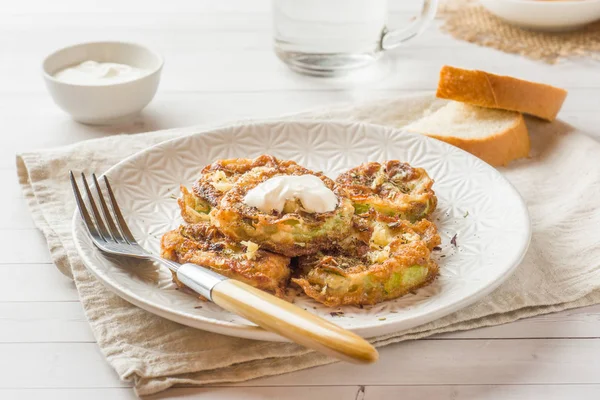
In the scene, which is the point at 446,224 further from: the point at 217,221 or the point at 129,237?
the point at 129,237

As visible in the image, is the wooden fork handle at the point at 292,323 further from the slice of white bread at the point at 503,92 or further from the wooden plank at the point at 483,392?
the slice of white bread at the point at 503,92

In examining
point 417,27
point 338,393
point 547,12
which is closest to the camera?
point 338,393

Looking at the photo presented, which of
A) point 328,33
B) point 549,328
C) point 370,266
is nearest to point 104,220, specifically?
point 370,266

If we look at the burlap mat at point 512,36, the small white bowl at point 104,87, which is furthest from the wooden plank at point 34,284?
the burlap mat at point 512,36

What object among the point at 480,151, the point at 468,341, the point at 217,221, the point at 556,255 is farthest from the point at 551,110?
the point at 217,221

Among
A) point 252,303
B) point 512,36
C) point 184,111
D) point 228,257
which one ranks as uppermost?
point 252,303

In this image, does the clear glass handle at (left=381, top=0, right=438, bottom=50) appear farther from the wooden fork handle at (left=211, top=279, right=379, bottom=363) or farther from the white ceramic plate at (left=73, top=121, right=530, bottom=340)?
the wooden fork handle at (left=211, top=279, right=379, bottom=363)

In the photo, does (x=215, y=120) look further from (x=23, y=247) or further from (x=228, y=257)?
(x=228, y=257)

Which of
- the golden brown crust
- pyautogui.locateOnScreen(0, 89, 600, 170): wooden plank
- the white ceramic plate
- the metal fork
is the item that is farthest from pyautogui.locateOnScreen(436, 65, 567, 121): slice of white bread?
the metal fork
